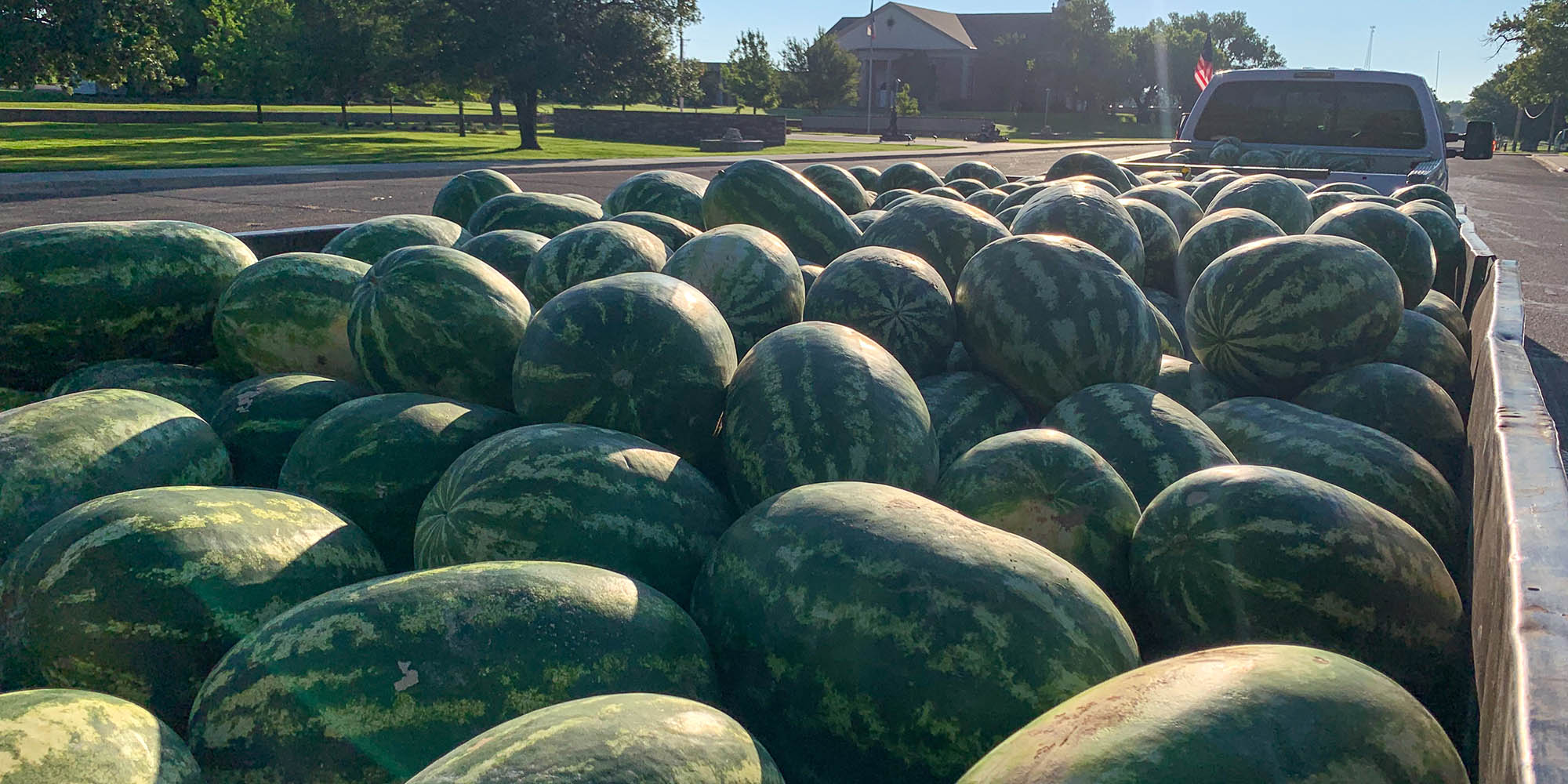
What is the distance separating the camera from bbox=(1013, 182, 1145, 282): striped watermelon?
156 inches

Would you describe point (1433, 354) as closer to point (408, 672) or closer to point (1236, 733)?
point (1236, 733)

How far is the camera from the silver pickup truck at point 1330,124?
328 inches

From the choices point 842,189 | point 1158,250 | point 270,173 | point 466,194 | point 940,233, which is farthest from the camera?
point 270,173

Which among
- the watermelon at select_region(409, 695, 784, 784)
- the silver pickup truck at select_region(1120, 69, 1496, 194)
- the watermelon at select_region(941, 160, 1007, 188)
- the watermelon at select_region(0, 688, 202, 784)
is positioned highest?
the silver pickup truck at select_region(1120, 69, 1496, 194)

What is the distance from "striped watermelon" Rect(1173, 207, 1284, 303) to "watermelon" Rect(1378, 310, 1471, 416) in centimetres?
64

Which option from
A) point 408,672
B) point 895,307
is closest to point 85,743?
point 408,672

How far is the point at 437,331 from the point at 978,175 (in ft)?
17.6

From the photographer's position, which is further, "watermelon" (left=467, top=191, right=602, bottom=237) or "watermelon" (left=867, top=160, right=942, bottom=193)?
"watermelon" (left=867, top=160, right=942, bottom=193)

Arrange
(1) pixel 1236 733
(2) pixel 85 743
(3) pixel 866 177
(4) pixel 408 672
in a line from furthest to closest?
(3) pixel 866 177, (4) pixel 408 672, (2) pixel 85 743, (1) pixel 1236 733

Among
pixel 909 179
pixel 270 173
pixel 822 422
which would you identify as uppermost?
pixel 270 173

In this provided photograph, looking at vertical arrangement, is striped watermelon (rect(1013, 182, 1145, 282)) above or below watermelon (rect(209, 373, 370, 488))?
above

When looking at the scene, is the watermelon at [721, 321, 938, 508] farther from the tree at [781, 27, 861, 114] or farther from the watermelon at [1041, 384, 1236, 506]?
the tree at [781, 27, 861, 114]

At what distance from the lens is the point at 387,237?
4203 mm

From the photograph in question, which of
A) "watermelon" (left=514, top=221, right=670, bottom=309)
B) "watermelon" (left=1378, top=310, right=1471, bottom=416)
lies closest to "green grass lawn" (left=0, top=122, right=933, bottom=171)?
"watermelon" (left=514, top=221, right=670, bottom=309)
